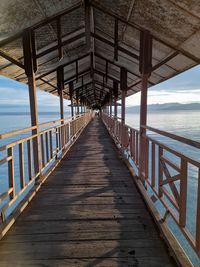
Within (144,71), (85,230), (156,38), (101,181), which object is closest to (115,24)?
(156,38)

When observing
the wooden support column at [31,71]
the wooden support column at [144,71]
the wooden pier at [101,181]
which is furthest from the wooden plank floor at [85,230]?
the wooden support column at [31,71]

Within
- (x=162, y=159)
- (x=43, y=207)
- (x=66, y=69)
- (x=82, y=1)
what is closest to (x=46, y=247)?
(x=43, y=207)

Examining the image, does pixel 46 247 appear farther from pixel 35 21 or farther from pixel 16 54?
pixel 16 54

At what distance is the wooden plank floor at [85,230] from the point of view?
210cm

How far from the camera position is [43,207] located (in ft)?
10.5

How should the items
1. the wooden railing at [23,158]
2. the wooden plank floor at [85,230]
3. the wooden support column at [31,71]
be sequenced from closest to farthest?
the wooden plank floor at [85,230] → the wooden railing at [23,158] → the wooden support column at [31,71]

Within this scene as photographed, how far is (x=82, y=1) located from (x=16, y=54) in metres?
1.84

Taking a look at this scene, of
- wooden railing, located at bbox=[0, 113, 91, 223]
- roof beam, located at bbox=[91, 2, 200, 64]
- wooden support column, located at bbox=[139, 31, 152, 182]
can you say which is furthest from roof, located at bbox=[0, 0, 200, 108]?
wooden railing, located at bbox=[0, 113, 91, 223]

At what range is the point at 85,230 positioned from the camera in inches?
101

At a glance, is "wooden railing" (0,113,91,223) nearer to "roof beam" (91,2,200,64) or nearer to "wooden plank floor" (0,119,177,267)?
"wooden plank floor" (0,119,177,267)

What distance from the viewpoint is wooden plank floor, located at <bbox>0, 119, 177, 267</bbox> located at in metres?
2.10

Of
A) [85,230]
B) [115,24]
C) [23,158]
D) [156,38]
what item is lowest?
[85,230]

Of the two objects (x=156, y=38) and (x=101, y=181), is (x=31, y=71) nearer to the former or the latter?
(x=156, y=38)

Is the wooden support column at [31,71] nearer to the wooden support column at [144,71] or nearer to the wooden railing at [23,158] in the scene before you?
the wooden railing at [23,158]
